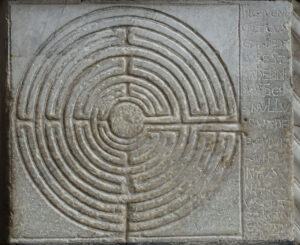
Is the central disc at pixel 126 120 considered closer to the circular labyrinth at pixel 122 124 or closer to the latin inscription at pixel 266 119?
the circular labyrinth at pixel 122 124

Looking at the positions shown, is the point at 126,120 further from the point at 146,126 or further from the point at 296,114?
the point at 296,114

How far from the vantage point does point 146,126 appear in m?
2.33

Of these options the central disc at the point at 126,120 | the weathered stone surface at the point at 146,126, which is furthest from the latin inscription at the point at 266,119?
the central disc at the point at 126,120

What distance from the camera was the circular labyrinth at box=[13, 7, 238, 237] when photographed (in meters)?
2.31

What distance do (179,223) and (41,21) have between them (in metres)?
1.34

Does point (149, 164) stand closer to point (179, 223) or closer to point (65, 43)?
point (179, 223)

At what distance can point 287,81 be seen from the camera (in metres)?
2.35

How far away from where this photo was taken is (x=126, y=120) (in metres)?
2.32

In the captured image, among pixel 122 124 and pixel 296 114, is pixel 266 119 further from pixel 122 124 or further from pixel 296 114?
pixel 122 124

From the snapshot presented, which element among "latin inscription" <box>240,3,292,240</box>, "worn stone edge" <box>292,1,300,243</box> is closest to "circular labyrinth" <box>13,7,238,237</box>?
"latin inscription" <box>240,3,292,240</box>

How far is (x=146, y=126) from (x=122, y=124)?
0.43 feet

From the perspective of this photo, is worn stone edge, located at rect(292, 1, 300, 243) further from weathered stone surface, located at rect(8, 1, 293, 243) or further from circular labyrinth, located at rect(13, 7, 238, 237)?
circular labyrinth, located at rect(13, 7, 238, 237)

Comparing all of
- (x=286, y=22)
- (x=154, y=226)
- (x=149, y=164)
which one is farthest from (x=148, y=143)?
(x=286, y=22)

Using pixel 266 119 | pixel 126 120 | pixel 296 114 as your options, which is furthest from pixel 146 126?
pixel 296 114
